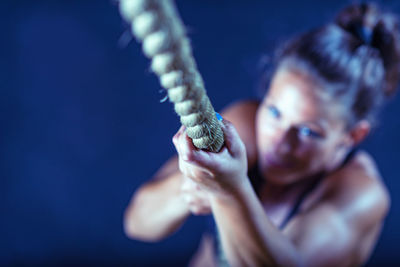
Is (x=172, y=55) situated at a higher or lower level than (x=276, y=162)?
lower

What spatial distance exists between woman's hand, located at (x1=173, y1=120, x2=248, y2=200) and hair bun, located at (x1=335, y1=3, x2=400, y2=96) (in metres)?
0.43

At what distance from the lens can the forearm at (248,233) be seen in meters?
0.29

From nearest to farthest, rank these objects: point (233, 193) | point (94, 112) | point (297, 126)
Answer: point (233, 193), point (297, 126), point (94, 112)

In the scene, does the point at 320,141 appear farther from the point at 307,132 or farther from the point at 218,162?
the point at 218,162

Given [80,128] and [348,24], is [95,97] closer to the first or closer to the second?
[80,128]

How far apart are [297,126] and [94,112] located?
73 centimetres

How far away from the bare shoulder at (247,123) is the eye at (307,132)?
0.13 meters

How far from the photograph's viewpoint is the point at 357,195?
0.59 metres

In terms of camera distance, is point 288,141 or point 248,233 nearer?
point 248,233

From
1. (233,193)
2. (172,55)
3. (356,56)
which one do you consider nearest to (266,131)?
(356,56)

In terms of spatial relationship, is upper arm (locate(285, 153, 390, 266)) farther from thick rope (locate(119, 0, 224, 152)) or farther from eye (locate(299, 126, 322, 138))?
thick rope (locate(119, 0, 224, 152))

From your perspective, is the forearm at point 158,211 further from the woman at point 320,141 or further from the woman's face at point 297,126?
the woman's face at point 297,126

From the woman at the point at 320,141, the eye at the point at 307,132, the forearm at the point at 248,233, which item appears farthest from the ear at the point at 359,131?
the forearm at the point at 248,233

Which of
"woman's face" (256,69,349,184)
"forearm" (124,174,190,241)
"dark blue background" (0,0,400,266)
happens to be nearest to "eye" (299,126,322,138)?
"woman's face" (256,69,349,184)
